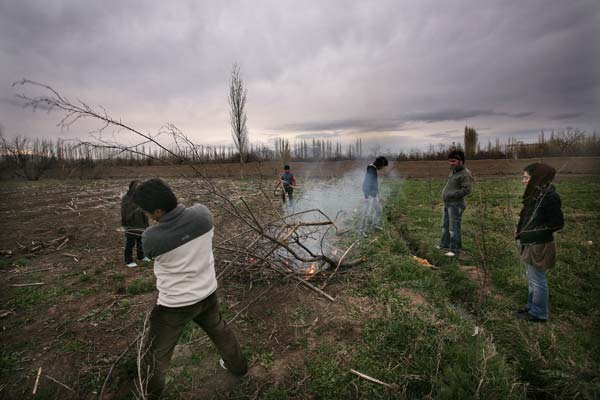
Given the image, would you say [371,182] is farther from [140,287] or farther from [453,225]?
[140,287]

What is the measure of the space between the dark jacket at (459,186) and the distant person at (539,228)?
1717mm

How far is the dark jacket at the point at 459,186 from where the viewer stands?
5043mm

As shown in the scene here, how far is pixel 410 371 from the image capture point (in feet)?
8.62

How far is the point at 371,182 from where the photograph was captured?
6.91m

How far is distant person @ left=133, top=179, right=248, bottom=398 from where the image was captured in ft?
6.58

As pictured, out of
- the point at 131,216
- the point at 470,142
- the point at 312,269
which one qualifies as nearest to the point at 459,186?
the point at 312,269

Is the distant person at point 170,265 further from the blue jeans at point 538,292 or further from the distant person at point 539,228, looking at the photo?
the blue jeans at point 538,292

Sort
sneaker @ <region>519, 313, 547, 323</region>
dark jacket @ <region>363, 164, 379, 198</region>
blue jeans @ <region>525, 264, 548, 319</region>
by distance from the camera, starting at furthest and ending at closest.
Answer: dark jacket @ <region>363, 164, 379, 198</region> < sneaker @ <region>519, 313, 547, 323</region> < blue jeans @ <region>525, 264, 548, 319</region>

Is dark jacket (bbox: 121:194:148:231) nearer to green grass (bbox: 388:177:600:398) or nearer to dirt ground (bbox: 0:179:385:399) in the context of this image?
dirt ground (bbox: 0:179:385:399)

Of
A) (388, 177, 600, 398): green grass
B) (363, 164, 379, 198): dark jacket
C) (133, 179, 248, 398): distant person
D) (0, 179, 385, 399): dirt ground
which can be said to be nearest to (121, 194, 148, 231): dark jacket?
(0, 179, 385, 399): dirt ground

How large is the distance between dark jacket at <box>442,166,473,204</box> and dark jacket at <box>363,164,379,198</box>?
1.88 m

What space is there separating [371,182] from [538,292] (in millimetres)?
4128

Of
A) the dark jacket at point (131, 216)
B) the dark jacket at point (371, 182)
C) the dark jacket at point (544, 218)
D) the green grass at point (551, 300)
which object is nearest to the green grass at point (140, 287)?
the dark jacket at point (131, 216)

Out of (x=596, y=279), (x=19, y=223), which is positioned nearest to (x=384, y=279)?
(x=596, y=279)
